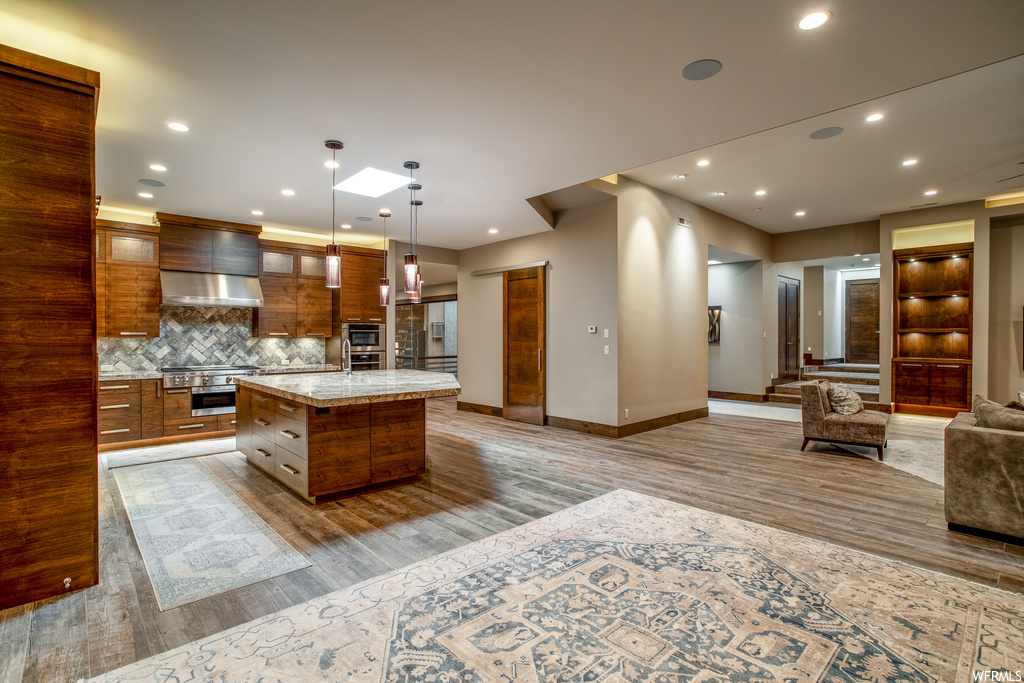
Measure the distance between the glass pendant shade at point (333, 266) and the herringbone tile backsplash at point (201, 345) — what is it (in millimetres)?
3858

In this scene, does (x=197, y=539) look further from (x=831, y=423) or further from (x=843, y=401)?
(x=843, y=401)

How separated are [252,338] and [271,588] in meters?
5.52

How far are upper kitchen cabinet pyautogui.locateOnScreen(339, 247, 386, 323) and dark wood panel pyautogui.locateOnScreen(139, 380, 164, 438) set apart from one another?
251cm

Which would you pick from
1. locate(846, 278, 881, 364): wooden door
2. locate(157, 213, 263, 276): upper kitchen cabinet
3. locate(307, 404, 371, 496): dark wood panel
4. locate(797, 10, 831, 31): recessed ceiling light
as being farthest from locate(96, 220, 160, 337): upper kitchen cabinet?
locate(846, 278, 881, 364): wooden door

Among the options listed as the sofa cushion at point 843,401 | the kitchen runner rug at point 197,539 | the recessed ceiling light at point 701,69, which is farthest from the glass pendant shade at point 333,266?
the sofa cushion at point 843,401

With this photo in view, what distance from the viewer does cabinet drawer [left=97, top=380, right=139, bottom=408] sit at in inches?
218

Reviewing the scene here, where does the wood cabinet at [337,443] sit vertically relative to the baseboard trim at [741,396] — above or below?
above

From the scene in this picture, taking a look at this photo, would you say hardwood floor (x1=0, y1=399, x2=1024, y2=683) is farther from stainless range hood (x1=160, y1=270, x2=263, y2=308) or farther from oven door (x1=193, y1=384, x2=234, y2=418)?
stainless range hood (x1=160, y1=270, x2=263, y2=308)

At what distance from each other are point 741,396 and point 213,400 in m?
9.15

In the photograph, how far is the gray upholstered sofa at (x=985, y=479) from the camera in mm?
2937

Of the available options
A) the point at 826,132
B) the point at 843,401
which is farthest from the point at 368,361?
the point at 826,132

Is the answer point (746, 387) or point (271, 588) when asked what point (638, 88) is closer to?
point (271, 588)

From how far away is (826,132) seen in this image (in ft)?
15.3

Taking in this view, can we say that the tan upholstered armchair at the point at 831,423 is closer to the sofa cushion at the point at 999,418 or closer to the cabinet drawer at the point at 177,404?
the sofa cushion at the point at 999,418
